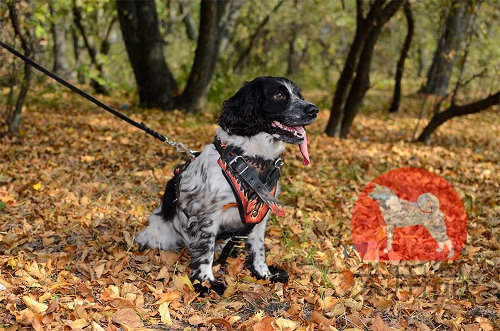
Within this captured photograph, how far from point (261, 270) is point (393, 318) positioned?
1.28 m

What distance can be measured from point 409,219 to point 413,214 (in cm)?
14

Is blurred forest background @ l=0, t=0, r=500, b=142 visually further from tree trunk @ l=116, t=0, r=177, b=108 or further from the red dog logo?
the red dog logo

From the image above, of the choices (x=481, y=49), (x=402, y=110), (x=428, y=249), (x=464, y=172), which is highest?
(x=481, y=49)

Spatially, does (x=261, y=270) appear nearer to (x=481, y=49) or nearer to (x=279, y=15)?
(x=481, y=49)

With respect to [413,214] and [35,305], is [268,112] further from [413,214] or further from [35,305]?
[413,214]

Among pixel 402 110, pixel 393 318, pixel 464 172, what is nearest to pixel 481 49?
pixel 402 110

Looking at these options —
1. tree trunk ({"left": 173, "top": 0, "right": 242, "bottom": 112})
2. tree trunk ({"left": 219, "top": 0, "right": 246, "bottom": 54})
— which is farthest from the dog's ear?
tree trunk ({"left": 219, "top": 0, "right": 246, "bottom": 54})

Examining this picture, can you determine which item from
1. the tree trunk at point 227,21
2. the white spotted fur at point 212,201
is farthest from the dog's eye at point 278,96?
the tree trunk at point 227,21

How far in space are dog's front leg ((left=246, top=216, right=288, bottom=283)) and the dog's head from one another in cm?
97

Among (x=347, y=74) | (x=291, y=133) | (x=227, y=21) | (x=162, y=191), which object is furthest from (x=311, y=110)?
(x=227, y=21)

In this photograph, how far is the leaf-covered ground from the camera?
3666 mm

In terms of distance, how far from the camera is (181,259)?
15.3 ft

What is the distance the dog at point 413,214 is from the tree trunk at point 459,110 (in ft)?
13.2

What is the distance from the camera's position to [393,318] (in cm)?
394
